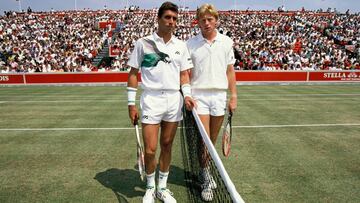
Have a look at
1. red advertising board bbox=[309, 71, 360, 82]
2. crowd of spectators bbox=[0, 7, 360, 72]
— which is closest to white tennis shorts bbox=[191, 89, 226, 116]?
red advertising board bbox=[309, 71, 360, 82]

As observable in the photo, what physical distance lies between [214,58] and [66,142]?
188 inches

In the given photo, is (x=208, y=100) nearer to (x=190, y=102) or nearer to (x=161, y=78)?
(x=190, y=102)

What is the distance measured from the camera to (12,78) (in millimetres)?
20766

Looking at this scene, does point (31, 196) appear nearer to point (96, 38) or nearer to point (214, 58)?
point (214, 58)

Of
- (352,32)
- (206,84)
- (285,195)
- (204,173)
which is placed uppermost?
(352,32)

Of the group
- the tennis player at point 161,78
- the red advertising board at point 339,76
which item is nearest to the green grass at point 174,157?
the tennis player at point 161,78

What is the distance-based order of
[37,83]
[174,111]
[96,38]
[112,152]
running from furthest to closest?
[96,38], [37,83], [112,152], [174,111]

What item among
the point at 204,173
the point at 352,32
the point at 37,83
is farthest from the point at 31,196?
the point at 352,32

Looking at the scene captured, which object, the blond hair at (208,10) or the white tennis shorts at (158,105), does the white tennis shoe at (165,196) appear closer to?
the white tennis shorts at (158,105)

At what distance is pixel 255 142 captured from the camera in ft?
24.6

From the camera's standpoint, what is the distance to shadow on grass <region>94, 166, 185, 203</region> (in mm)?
4902

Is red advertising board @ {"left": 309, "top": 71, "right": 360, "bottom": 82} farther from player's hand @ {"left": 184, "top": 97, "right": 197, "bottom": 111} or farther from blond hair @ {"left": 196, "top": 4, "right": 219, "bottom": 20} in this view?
player's hand @ {"left": 184, "top": 97, "right": 197, "bottom": 111}

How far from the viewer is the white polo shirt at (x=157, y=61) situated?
4.14 meters

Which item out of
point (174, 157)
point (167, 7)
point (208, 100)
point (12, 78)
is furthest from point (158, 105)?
point (12, 78)
